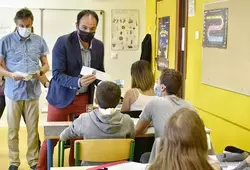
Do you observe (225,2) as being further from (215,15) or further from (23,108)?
(23,108)

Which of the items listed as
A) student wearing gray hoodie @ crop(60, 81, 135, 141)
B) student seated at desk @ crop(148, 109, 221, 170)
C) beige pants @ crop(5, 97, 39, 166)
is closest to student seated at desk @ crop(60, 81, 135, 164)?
student wearing gray hoodie @ crop(60, 81, 135, 141)

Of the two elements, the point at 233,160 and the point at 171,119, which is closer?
the point at 171,119

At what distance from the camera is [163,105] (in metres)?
2.51

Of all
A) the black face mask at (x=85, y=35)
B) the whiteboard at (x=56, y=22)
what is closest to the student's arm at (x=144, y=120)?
the black face mask at (x=85, y=35)

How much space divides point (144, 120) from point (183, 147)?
1.22 meters

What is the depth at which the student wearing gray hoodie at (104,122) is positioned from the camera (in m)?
2.33

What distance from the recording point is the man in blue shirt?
345cm

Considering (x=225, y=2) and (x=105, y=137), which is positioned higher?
(x=225, y=2)

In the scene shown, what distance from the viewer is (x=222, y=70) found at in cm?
371

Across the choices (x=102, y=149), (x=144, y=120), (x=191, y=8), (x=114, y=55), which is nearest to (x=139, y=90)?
(x=144, y=120)

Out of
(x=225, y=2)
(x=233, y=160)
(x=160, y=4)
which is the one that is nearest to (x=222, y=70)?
(x=225, y=2)

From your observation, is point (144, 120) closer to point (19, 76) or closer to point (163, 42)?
point (19, 76)

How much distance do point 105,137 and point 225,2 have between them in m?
2.04

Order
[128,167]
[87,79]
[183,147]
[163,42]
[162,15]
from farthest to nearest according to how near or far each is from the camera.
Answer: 1. [162,15]
2. [163,42]
3. [87,79]
4. [128,167]
5. [183,147]
